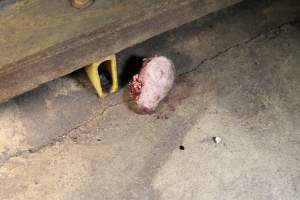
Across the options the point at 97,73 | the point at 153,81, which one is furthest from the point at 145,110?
the point at 97,73

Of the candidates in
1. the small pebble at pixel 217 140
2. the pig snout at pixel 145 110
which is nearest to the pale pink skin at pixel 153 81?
the pig snout at pixel 145 110

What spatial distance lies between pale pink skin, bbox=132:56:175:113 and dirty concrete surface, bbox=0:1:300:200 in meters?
0.07

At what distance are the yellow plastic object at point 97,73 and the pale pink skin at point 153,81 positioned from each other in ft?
0.32

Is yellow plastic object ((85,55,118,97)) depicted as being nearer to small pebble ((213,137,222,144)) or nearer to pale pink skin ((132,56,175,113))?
pale pink skin ((132,56,175,113))

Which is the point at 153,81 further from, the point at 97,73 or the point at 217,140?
the point at 217,140

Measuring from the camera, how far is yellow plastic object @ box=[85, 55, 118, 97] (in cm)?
190

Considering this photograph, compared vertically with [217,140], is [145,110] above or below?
above

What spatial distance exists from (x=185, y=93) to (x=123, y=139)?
1.17 feet

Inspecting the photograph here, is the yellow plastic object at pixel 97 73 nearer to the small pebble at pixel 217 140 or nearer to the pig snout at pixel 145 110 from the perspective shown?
the pig snout at pixel 145 110

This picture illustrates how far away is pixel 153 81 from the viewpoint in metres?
1.93

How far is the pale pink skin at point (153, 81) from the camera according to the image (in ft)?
6.35

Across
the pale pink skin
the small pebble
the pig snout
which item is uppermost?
the pale pink skin

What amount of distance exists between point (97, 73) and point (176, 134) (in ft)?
1.37

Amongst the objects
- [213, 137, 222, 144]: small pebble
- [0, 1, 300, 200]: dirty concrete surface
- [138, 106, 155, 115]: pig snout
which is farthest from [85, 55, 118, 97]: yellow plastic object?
[213, 137, 222, 144]: small pebble
